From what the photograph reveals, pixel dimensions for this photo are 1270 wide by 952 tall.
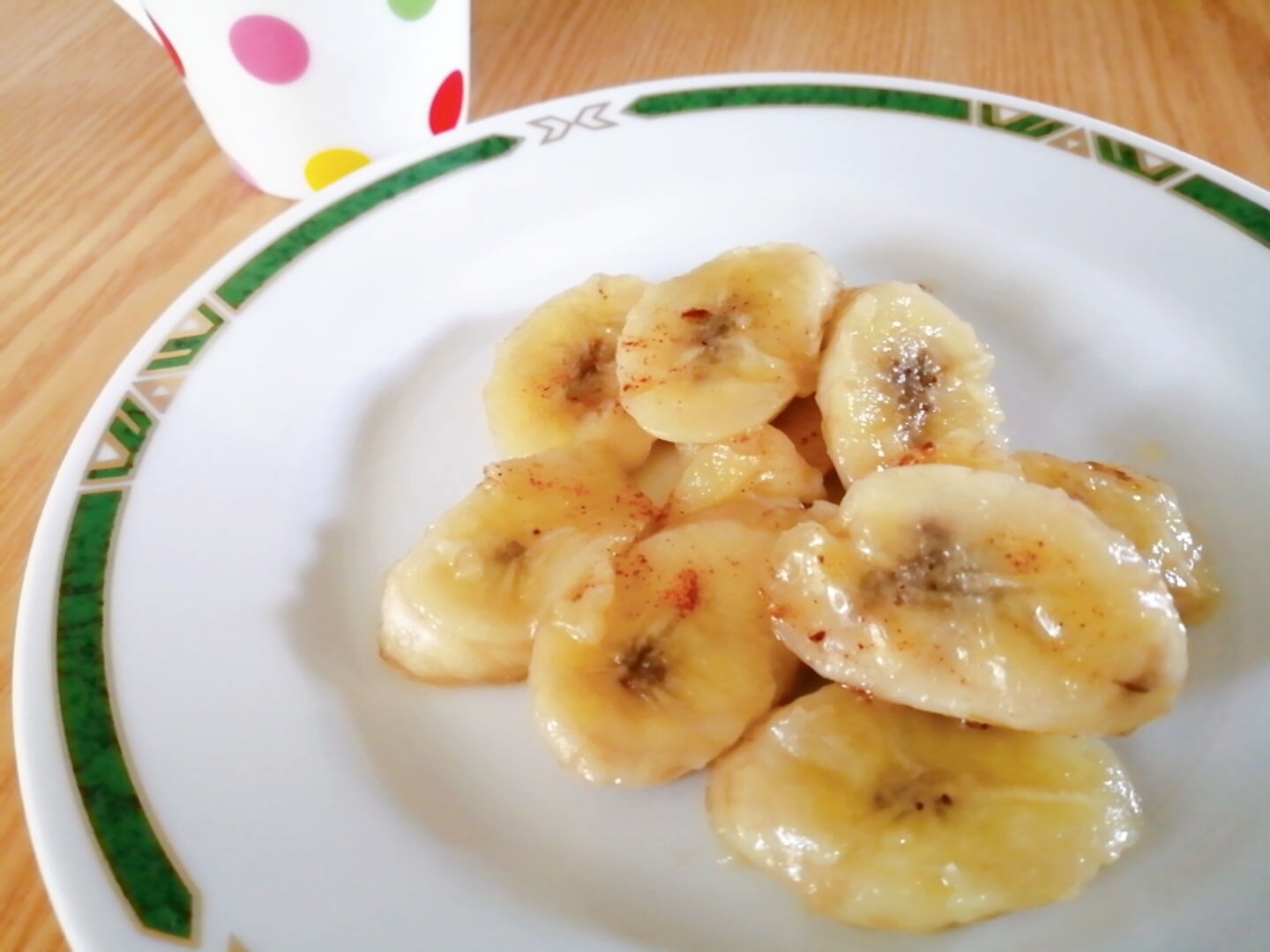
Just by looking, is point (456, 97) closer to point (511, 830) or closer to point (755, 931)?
point (511, 830)

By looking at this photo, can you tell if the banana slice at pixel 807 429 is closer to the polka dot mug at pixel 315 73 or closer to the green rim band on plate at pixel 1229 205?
the green rim band on plate at pixel 1229 205

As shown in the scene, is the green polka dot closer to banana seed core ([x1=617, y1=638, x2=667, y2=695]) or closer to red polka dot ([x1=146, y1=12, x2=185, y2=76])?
red polka dot ([x1=146, y1=12, x2=185, y2=76])

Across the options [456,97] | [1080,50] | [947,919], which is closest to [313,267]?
[456,97]

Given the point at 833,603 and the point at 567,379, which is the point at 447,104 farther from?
the point at 833,603

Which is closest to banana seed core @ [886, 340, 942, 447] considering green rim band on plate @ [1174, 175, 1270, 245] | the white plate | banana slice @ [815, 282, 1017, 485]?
banana slice @ [815, 282, 1017, 485]

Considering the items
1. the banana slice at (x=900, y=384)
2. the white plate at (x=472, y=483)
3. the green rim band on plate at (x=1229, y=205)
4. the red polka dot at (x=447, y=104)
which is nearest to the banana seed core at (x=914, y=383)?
the banana slice at (x=900, y=384)

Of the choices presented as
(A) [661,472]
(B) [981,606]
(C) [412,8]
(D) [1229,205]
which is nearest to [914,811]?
(B) [981,606]
